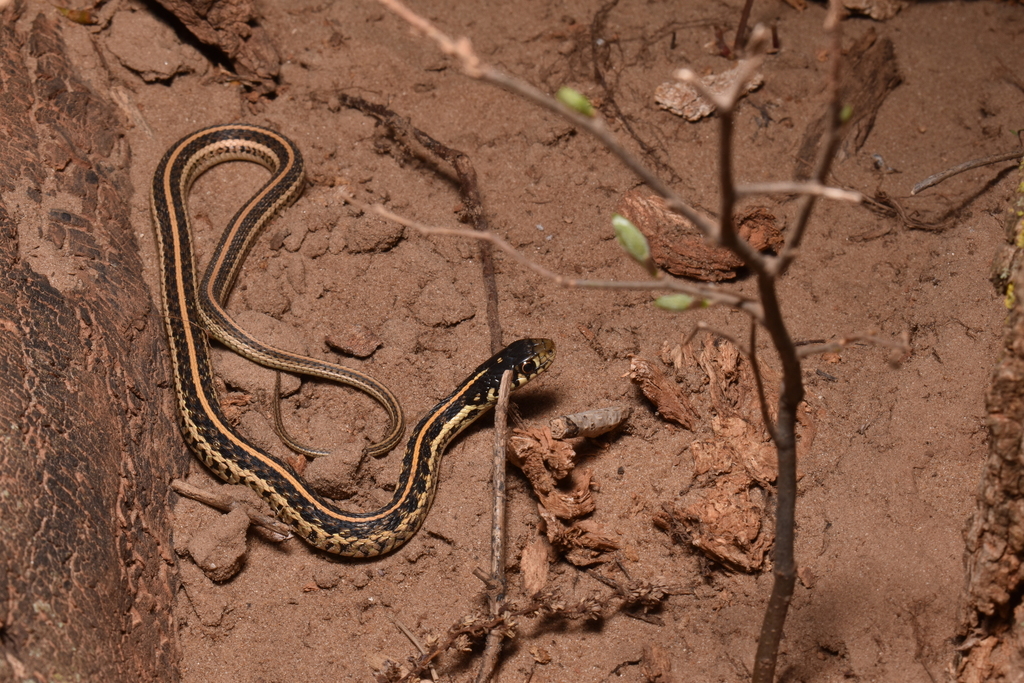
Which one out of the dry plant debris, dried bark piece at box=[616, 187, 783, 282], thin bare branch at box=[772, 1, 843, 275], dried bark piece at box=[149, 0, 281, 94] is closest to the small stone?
the dry plant debris

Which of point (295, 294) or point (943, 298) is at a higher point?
point (943, 298)

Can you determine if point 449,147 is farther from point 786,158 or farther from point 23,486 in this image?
point 23,486

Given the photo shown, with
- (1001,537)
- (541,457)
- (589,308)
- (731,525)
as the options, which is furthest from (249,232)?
(1001,537)

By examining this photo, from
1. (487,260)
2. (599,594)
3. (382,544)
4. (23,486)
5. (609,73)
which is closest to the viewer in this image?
(23,486)

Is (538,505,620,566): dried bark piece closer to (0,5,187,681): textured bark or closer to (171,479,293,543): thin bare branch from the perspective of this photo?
(171,479,293,543): thin bare branch

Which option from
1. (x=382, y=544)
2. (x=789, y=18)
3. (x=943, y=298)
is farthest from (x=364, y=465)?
(x=789, y=18)

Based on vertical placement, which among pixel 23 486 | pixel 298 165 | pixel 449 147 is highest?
pixel 449 147

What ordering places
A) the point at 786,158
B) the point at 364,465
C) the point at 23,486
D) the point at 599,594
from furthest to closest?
the point at 786,158 < the point at 364,465 < the point at 599,594 < the point at 23,486

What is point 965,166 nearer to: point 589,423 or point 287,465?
point 589,423
